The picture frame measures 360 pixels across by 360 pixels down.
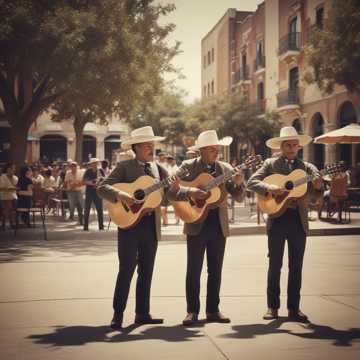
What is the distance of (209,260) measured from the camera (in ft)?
20.0

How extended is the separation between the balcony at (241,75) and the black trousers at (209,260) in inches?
1505

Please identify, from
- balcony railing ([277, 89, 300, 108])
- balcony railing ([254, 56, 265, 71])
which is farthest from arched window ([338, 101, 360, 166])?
balcony railing ([254, 56, 265, 71])

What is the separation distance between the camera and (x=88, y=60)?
54.6 feet

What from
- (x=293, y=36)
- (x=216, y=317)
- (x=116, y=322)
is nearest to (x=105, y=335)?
(x=116, y=322)

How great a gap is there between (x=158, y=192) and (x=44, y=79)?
13.5 metres

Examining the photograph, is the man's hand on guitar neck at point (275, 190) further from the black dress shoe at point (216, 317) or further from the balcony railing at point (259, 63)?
the balcony railing at point (259, 63)

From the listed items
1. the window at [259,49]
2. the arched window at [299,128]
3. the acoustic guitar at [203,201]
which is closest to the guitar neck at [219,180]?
the acoustic guitar at [203,201]

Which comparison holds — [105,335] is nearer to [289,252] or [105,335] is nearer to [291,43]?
[289,252]

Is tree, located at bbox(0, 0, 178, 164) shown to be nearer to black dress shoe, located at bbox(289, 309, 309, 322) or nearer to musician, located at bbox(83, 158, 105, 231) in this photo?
musician, located at bbox(83, 158, 105, 231)

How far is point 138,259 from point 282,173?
1827mm

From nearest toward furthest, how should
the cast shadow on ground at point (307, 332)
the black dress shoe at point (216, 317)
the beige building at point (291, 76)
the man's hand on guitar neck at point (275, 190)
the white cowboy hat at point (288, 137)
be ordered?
1. the cast shadow on ground at point (307, 332)
2. the black dress shoe at point (216, 317)
3. the man's hand on guitar neck at point (275, 190)
4. the white cowboy hat at point (288, 137)
5. the beige building at point (291, 76)

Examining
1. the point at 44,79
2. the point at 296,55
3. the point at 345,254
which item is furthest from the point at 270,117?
the point at 345,254

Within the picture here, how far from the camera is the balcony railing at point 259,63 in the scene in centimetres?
3984

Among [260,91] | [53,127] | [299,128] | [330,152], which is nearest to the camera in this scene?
[330,152]
